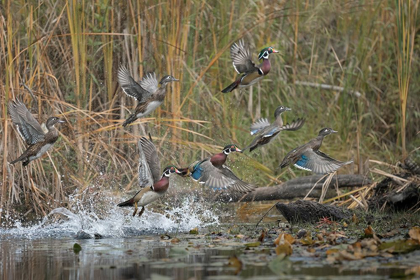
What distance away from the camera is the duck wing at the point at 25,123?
7.80 m

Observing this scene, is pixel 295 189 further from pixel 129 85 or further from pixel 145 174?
pixel 129 85

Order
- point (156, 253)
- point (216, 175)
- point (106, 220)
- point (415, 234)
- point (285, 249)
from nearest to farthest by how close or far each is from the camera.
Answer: point (285, 249)
point (415, 234)
point (156, 253)
point (216, 175)
point (106, 220)

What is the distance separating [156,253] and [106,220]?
2013 mm

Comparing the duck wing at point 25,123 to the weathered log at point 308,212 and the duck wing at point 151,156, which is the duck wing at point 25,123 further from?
the weathered log at point 308,212

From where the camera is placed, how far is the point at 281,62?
11.5 m

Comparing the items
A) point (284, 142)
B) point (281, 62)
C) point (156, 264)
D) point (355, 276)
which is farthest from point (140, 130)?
point (355, 276)

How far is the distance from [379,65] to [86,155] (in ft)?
16.4

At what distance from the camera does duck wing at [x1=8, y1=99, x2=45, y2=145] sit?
780cm

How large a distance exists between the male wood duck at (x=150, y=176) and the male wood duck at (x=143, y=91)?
0.54m

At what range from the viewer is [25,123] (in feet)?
26.0

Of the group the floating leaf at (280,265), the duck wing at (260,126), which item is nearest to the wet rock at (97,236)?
the duck wing at (260,126)

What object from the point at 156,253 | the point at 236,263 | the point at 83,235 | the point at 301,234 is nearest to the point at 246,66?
the point at 301,234

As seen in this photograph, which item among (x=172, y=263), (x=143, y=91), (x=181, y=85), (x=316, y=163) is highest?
(x=181, y=85)

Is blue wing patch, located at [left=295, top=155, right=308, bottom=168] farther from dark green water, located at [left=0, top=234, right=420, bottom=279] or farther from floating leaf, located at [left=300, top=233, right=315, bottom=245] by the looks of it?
floating leaf, located at [left=300, top=233, right=315, bottom=245]
